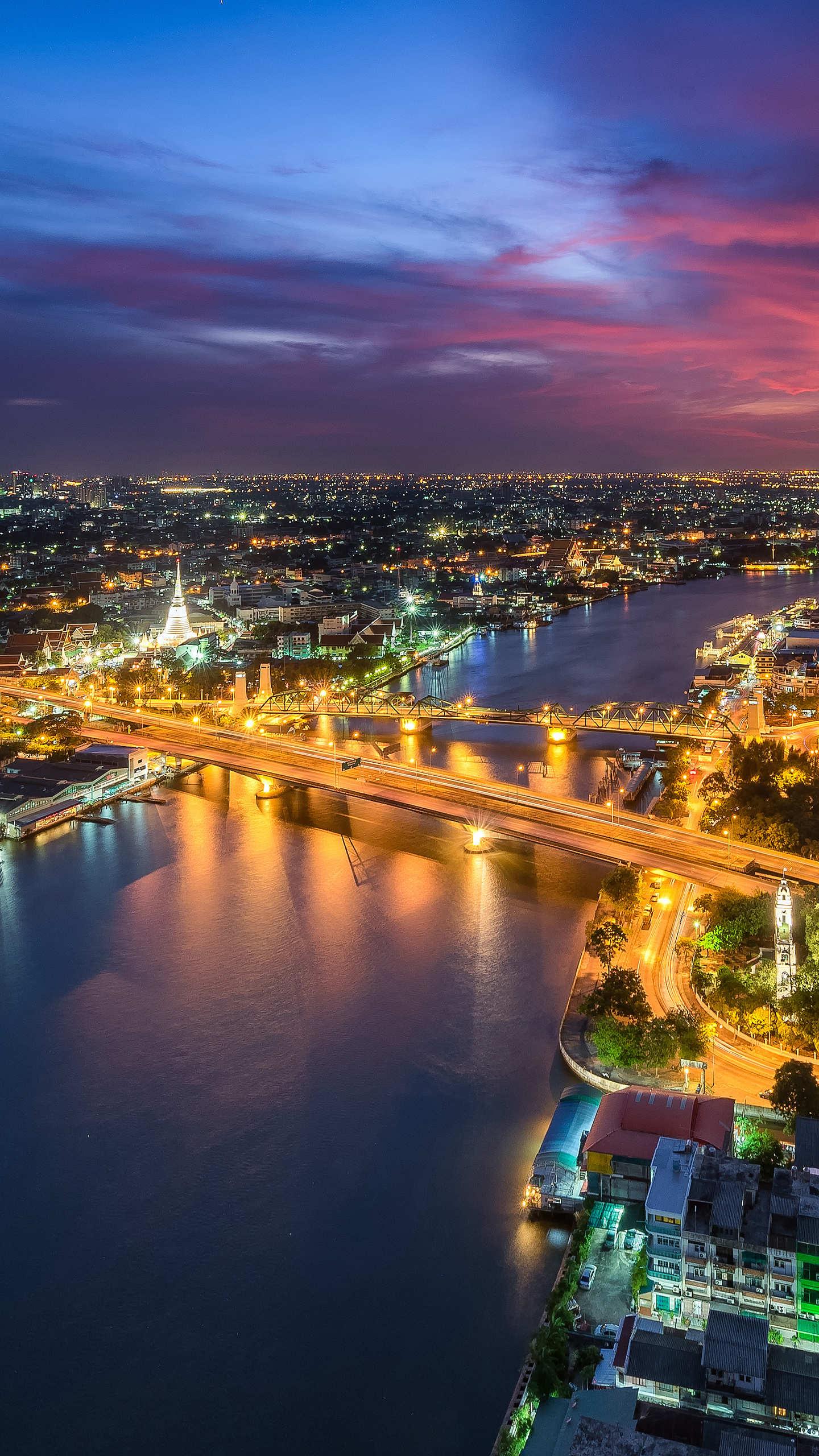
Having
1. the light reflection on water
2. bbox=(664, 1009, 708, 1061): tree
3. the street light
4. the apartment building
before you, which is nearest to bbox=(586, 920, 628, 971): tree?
the light reflection on water

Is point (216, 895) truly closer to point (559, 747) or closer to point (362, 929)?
point (362, 929)

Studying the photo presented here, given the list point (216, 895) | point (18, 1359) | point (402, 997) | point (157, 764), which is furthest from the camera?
point (157, 764)

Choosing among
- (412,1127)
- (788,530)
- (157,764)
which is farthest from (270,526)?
(412,1127)

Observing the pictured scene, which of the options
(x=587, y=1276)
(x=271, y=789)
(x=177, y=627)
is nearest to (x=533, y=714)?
(x=271, y=789)

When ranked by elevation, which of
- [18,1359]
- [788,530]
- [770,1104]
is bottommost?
[18,1359]

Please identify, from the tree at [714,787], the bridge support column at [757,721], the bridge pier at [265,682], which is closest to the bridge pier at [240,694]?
the bridge pier at [265,682]

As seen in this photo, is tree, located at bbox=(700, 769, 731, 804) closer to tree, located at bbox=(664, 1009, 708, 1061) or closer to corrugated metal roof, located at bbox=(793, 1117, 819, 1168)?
tree, located at bbox=(664, 1009, 708, 1061)
